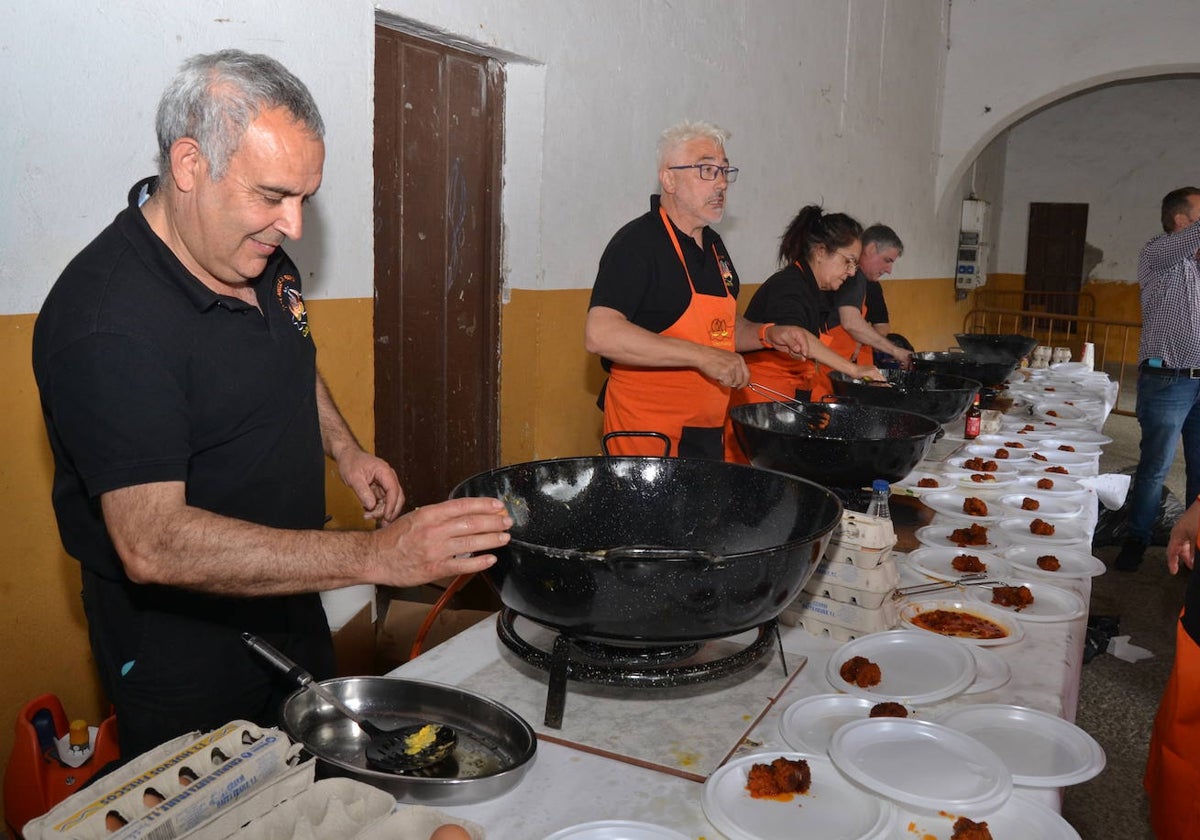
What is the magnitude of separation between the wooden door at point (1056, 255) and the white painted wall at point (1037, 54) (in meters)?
5.10

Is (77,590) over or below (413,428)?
below

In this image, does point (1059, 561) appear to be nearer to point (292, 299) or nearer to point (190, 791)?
point (292, 299)

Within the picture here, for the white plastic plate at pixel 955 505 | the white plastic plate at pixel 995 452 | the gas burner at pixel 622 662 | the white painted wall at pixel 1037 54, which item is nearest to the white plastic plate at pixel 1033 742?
the gas burner at pixel 622 662

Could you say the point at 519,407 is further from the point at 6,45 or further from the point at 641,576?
the point at 641,576

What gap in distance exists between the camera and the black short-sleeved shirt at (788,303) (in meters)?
3.62

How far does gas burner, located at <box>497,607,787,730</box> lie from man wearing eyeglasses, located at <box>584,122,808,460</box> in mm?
1334

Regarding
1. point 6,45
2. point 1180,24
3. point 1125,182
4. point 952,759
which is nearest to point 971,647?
point 952,759

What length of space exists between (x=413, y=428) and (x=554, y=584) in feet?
7.90

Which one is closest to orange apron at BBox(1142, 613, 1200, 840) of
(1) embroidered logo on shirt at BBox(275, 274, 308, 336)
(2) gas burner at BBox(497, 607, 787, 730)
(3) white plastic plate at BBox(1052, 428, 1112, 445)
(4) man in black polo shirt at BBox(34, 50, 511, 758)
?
(2) gas burner at BBox(497, 607, 787, 730)

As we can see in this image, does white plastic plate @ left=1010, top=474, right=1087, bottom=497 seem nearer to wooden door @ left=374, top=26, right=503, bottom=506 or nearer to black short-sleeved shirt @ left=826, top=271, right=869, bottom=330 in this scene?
black short-sleeved shirt @ left=826, top=271, right=869, bottom=330

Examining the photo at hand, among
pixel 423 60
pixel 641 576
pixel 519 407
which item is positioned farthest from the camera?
pixel 519 407

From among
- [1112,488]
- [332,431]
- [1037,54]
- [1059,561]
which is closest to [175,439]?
[332,431]

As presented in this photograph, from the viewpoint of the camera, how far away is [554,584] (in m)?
1.26

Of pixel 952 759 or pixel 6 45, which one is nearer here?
pixel 952 759
